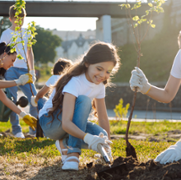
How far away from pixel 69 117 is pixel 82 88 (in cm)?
35

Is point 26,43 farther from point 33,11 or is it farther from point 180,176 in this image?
point 33,11

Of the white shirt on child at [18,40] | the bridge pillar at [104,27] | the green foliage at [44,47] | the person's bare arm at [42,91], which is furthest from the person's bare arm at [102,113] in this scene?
the green foliage at [44,47]

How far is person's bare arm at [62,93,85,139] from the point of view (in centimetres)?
202

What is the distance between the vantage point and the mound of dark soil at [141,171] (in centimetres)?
148

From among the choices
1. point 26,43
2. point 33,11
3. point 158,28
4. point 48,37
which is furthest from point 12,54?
point 48,37

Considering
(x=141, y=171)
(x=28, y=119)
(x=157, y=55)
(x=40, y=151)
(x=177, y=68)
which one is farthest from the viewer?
(x=157, y=55)

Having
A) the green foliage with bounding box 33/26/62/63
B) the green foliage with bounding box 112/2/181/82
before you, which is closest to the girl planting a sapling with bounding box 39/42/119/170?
the green foliage with bounding box 112/2/181/82

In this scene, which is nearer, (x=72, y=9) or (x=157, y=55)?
(x=72, y=9)

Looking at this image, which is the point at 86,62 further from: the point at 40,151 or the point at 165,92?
the point at 40,151

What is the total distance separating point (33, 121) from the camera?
3.54 metres

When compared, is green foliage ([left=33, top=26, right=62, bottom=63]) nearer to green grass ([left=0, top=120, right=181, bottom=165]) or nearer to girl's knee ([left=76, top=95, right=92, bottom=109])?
green grass ([left=0, top=120, right=181, bottom=165])

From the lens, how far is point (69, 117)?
2057 mm

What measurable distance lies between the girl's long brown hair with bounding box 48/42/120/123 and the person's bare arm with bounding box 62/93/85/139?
146mm

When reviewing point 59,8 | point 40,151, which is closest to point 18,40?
point 40,151
